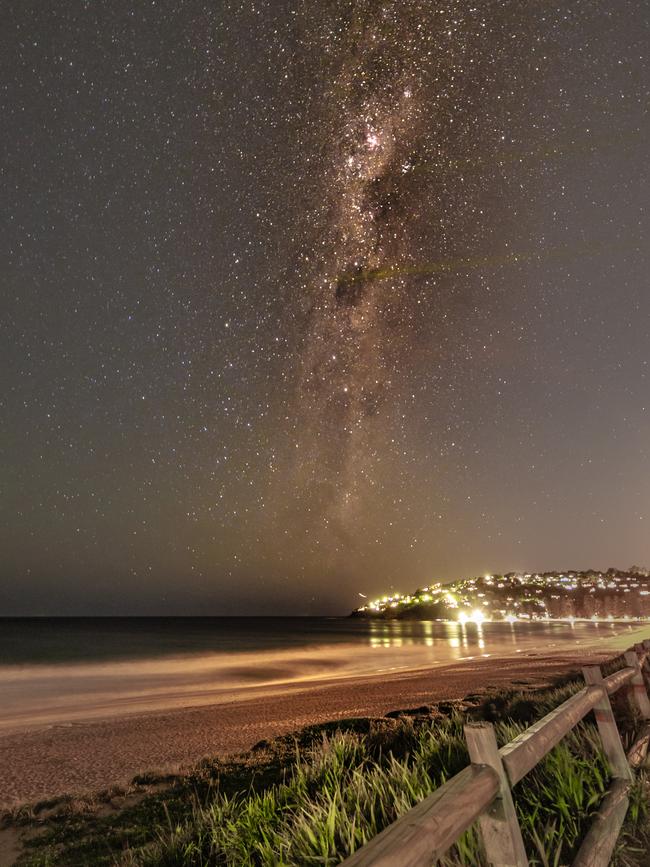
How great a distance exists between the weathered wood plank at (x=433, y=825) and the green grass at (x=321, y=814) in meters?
1.01

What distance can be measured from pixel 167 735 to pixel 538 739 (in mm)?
11281

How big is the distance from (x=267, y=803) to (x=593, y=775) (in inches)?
108

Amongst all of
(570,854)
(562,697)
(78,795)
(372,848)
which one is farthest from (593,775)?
(78,795)

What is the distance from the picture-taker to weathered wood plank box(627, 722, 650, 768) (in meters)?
5.08

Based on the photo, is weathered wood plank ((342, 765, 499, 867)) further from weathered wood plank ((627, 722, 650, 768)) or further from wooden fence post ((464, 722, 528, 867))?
weathered wood plank ((627, 722, 650, 768))

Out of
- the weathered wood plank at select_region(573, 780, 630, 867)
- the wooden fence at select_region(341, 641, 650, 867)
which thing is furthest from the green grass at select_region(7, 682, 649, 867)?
the wooden fence at select_region(341, 641, 650, 867)

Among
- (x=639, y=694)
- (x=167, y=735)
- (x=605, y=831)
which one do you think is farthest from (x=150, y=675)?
(x=605, y=831)

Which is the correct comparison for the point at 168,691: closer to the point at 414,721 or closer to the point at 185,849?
the point at 414,721

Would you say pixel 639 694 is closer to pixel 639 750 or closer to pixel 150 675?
pixel 639 750

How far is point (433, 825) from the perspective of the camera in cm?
214

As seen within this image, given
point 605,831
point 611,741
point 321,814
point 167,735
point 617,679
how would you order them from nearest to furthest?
point 605,831, point 321,814, point 611,741, point 617,679, point 167,735

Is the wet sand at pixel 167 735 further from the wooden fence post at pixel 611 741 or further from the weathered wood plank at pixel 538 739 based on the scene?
the weathered wood plank at pixel 538 739

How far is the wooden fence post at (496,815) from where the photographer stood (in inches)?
106

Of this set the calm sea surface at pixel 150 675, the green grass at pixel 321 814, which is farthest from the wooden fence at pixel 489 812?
the calm sea surface at pixel 150 675
